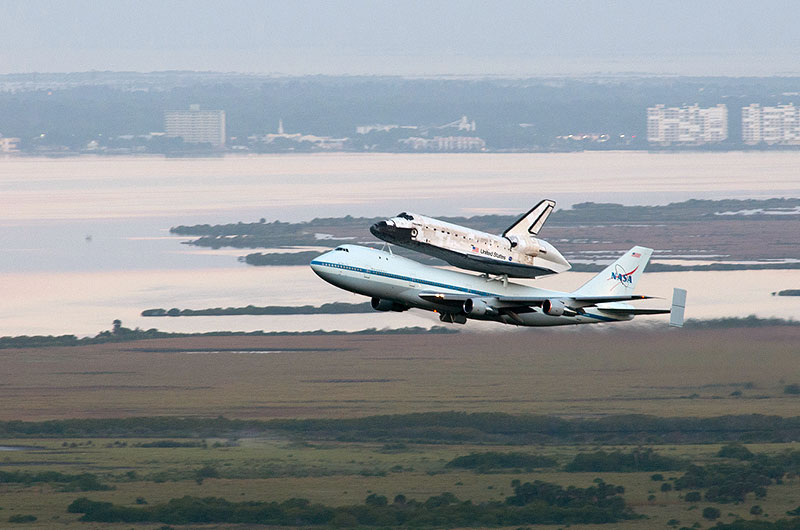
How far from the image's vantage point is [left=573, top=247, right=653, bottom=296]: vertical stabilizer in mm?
84812

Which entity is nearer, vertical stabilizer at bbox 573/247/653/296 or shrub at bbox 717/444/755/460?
vertical stabilizer at bbox 573/247/653/296

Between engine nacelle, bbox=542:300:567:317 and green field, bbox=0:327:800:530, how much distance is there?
59.8m

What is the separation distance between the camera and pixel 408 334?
7456 inches

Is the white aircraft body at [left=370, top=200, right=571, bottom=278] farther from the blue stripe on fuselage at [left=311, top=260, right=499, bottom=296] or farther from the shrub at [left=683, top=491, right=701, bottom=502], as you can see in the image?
the shrub at [left=683, top=491, right=701, bottom=502]

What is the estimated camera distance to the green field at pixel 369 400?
14100cm

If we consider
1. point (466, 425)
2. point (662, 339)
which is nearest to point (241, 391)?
point (466, 425)

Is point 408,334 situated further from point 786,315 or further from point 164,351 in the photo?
point 786,315

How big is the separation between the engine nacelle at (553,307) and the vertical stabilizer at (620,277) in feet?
41.7

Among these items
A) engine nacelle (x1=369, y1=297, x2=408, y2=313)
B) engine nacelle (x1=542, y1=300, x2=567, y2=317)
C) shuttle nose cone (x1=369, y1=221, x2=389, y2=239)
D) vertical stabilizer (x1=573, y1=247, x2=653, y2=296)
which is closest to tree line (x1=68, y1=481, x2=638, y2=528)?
vertical stabilizer (x1=573, y1=247, x2=653, y2=296)

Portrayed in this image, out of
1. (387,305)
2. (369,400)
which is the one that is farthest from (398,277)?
(369,400)

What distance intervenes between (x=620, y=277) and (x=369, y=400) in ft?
321

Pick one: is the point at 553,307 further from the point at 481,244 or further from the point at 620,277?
the point at 620,277

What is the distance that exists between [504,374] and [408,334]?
3321cm

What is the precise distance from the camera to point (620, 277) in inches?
3364
